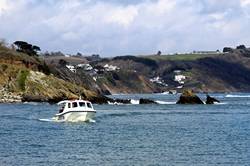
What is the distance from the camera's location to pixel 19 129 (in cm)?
7288

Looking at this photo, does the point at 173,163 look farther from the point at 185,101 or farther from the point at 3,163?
the point at 185,101

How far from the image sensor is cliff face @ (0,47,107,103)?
152725mm

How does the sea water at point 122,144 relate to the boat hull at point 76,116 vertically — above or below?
below

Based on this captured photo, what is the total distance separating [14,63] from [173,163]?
135 m

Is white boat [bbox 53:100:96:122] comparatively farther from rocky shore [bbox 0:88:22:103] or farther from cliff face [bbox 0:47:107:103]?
rocky shore [bbox 0:88:22:103]

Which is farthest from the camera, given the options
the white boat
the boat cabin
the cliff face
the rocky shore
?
the cliff face

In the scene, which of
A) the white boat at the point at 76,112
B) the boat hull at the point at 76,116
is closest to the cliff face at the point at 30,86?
the white boat at the point at 76,112

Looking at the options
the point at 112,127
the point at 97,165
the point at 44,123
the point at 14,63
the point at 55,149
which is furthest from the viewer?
the point at 14,63

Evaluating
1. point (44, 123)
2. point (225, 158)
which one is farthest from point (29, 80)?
point (225, 158)

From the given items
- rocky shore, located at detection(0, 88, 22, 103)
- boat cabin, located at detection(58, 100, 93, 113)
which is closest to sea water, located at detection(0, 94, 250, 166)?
boat cabin, located at detection(58, 100, 93, 113)

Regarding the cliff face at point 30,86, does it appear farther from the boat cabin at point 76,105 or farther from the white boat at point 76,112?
the white boat at point 76,112

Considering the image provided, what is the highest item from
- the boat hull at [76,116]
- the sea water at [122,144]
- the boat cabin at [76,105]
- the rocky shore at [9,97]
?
the rocky shore at [9,97]

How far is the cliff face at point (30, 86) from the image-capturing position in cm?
15273

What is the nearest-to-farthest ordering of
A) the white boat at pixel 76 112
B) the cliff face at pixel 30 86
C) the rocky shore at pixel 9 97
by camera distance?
the white boat at pixel 76 112 < the rocky shore at pixel 9 97 < the cliff face at pixel 30 86
